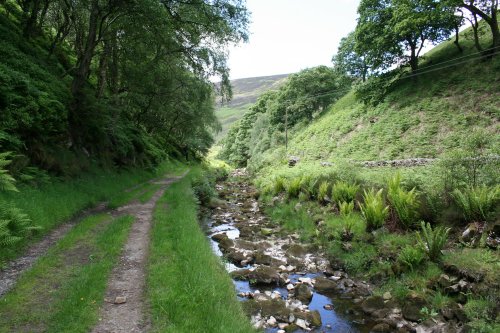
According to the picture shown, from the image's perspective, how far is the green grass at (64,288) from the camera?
478 centimetres

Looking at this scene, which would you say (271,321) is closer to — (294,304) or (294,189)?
(294,304)

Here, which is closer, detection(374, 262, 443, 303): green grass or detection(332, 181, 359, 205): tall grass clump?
detection(374, 262, 443, 303): green grass

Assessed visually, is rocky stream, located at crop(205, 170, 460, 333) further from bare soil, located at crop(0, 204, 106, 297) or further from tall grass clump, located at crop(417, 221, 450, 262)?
bare soil, located at crop(0, 204, 106, 297)

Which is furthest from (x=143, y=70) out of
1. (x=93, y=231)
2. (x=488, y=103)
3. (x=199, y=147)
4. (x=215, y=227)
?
(x=199, y=147)

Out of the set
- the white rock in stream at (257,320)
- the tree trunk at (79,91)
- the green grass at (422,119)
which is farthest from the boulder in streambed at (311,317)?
the tree trunk at (79,91)

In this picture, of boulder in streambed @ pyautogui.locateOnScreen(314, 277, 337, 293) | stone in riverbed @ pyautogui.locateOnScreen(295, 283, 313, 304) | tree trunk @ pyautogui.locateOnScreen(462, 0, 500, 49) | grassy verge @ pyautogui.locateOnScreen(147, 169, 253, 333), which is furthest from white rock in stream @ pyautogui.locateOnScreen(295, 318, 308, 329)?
tree trunk @ pyautogui.locateOnScreen(462, 0, 500, 49)

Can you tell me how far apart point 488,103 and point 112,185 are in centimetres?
2613

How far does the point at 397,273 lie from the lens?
9.30 metres

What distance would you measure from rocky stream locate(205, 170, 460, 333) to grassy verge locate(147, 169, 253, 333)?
4.44 ft

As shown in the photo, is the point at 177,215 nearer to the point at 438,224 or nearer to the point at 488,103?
the point at 438,224

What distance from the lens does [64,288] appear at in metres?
5.84

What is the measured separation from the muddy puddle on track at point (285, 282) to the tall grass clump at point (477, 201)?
3742mm

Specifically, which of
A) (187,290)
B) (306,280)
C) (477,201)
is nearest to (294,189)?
(306,280)

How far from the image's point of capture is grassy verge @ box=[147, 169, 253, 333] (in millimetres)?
5262
